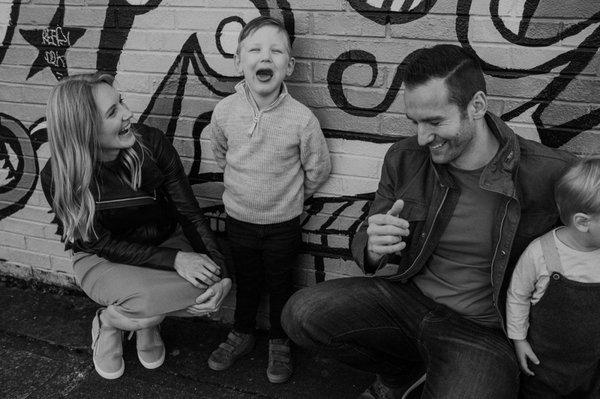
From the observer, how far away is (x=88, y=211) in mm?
2514

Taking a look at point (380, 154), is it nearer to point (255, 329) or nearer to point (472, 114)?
point (472, 114)

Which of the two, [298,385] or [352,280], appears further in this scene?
[298,385]

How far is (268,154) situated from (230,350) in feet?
3.56

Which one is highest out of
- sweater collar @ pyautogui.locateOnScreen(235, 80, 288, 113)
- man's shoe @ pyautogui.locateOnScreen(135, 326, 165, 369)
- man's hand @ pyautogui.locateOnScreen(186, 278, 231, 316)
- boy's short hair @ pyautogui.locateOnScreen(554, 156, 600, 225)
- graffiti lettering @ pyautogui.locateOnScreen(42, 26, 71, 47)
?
graffiti lettering @ pyautogui.locateOnScreen(42, 26, 71, 47)

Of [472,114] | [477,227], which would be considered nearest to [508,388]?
[477,227]

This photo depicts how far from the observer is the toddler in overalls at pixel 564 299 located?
1849 millimetres

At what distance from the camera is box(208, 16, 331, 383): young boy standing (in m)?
2.41

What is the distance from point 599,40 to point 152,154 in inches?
79.8

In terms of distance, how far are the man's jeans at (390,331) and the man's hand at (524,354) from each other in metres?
0.03

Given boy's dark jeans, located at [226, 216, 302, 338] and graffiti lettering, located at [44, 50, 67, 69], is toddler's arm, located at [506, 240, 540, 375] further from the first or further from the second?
graffiti lettering, located at [44, 50, 67, 69]

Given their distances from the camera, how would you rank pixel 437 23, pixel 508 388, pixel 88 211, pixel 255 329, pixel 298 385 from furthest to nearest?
pixel 255 329
pixel 298 385
pixel 88 211
pixel 437 23
pixel 508 388

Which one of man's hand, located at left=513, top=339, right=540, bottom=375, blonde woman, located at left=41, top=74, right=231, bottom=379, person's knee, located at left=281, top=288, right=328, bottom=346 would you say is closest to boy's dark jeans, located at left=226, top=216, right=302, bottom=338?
blonde woman, located at left=41, top=74, right=231, bottom=379

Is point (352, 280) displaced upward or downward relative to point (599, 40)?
downward

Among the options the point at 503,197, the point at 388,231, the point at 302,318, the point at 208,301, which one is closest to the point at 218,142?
the point at 208,301
